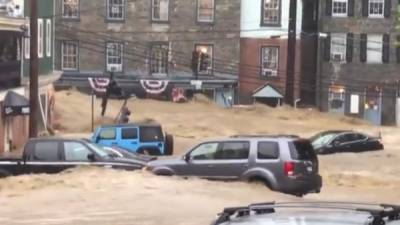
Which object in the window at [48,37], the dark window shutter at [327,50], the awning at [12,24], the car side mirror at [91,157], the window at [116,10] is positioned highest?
the window at [116,10]

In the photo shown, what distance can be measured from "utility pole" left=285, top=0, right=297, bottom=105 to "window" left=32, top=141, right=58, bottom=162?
33.2 metres

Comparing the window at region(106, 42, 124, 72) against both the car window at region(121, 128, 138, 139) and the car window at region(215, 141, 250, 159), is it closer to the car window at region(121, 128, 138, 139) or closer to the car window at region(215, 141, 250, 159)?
the car window at region(121, 128, 138, 139)

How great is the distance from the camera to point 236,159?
72.3 ft

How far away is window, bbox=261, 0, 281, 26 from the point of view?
2753 inches

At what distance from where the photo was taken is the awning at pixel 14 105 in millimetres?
35969

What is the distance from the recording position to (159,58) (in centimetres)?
6912

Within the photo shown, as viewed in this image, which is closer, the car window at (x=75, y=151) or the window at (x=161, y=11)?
the car window at (x=75, y=151)

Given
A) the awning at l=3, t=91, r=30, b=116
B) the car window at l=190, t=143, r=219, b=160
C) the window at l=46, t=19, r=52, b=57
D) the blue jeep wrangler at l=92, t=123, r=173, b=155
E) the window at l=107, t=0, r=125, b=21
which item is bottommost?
the blue jeep wrangler at l=92, t=123, r=173, b=155

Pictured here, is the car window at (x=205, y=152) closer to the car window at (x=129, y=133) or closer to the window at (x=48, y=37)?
the car window at (x=129, y=133)

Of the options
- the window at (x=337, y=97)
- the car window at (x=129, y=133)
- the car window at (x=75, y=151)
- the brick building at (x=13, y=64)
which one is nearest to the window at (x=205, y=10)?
the window at (x=337, y=97)

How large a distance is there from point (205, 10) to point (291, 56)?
45.0ft

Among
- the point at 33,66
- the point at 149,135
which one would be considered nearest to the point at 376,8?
the point at 149,135

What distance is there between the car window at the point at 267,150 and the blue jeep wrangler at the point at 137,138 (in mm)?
14435

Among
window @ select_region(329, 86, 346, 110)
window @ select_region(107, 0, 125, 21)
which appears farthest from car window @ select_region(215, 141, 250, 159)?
window @ select_region(329, 86, 346, 110)
